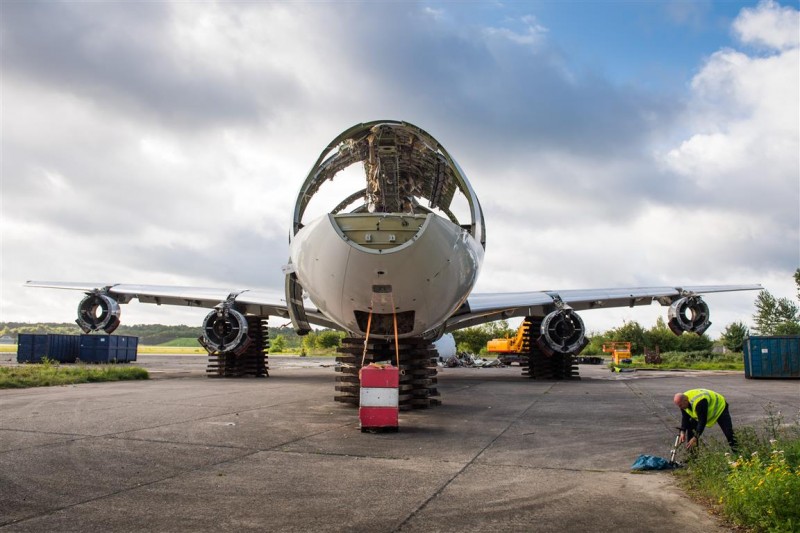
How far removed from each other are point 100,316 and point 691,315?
21.6 m

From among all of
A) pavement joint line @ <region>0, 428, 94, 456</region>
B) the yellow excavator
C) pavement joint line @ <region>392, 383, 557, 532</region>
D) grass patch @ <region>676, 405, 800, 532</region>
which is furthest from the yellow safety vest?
the yellow excavator

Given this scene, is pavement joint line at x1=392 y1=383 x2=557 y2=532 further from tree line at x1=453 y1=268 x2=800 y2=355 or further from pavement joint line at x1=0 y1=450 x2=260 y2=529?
tree line at x1=453 y1=268 x2=800 y2=355

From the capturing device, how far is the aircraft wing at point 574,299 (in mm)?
19359

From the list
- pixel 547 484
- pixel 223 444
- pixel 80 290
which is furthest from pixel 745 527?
pixel 80 290

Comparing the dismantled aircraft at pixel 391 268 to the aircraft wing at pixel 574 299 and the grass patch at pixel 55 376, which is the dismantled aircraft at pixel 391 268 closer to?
the aircraft wing at pixel 574 299

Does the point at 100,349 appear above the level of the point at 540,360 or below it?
below

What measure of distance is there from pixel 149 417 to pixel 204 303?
40.8 ft

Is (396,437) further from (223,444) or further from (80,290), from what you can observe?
(80,290)

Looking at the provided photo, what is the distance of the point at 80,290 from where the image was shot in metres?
21.7

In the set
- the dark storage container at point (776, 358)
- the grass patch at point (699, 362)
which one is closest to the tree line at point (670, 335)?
the grass patch at point (699, 362)

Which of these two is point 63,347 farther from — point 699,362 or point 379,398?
point 699,362

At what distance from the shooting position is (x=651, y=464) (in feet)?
20.5

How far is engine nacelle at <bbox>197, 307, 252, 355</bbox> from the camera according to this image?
1967cm

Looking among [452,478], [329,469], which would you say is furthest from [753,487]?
[329,469]
